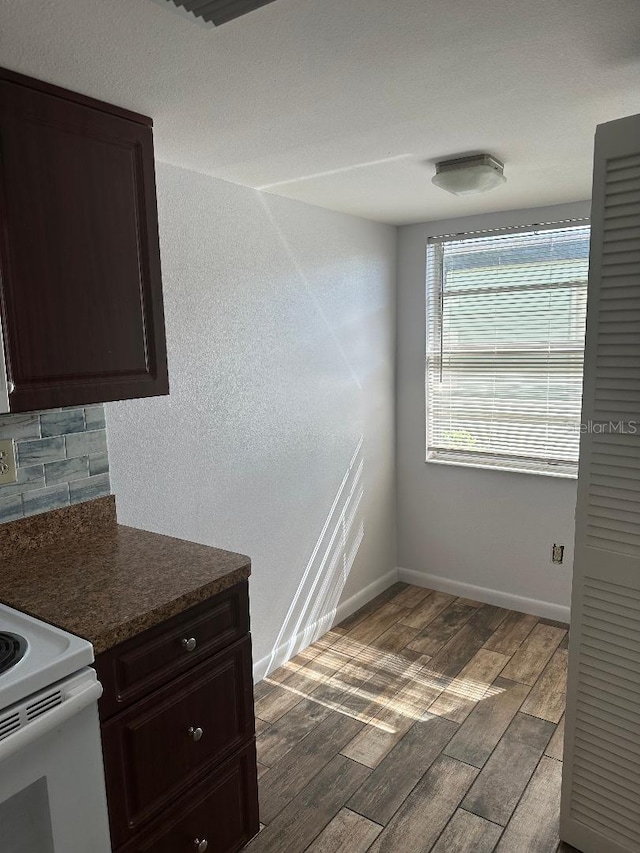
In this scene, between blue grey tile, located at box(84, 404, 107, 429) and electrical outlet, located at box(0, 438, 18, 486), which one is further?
blue grey tile, located at box(84, 404, 107, 429)

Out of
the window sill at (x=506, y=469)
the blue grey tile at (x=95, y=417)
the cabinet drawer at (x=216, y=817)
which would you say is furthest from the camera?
the window sill at (x=506, y=469)

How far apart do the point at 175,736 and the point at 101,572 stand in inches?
19.1

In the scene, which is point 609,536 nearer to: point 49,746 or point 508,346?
point 49,746

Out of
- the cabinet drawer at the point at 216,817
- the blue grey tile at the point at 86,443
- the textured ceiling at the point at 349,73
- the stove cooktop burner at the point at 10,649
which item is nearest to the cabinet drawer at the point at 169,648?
the stove cooktop burner at the point at 10,649

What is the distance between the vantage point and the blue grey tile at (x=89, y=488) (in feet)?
6.61

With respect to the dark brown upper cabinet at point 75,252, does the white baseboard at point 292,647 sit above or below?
below

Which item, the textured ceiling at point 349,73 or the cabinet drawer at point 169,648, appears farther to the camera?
the cabinet drawer at point 169,648

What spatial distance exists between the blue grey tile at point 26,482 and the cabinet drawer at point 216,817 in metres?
1.01

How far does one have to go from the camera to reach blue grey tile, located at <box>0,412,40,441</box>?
1.80 m

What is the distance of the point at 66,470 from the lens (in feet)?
6.52

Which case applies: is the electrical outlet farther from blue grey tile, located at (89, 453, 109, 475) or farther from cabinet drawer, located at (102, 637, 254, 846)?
cabinet drawer, located at (102, 637, 254, 846)

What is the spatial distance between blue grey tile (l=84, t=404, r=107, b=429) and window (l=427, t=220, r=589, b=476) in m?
2.26

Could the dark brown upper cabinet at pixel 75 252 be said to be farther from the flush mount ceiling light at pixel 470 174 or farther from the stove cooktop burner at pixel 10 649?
the flush mount ceiling light at pixel 470 174

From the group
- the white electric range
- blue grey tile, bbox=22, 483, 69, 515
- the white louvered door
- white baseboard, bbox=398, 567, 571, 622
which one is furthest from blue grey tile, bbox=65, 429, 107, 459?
white baseboard, bbox=398, 567, 571, 622
